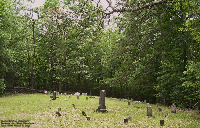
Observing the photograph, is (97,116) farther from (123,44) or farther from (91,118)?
(123,44)

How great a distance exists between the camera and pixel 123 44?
19625 millimetres

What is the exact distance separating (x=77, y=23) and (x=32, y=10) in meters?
31.2

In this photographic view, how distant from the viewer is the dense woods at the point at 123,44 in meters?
8.19

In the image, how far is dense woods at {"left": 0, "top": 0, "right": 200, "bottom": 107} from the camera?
26.9 ft

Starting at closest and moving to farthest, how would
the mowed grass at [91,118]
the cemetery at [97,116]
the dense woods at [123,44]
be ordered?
the dense woods at [123,44]
the mowed grass at [91,118]
the cemetery at [97,116]

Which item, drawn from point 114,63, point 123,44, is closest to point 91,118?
point 123,44

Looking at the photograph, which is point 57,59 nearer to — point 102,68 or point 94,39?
point 102,68

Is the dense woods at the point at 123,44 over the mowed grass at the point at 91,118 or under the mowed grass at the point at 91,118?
over

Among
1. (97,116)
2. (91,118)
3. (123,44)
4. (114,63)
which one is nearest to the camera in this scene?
(91,118)

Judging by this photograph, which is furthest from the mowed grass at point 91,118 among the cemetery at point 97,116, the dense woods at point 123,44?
the dense woods at point 123,44

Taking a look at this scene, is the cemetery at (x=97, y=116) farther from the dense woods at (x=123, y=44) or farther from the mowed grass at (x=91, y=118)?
the dense woods at (x=123, y=44)

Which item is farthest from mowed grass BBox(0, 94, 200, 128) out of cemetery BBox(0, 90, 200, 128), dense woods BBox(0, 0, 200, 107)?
dense woods BBox(0, 0, 200, 107)

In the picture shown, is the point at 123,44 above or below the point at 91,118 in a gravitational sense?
above

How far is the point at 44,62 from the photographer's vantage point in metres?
41.9
